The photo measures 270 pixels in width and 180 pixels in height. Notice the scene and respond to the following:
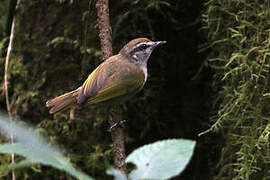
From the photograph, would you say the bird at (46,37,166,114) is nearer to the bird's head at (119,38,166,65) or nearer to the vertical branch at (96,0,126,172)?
the bird's head at (119,38,166,65)

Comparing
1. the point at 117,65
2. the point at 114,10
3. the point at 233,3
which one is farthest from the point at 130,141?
the point at 233,3

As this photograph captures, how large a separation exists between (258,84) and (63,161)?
66.3 inches

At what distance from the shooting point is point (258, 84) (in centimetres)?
196

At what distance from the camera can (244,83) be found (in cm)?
203

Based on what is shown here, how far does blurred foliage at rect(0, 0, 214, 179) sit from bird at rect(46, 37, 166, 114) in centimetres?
24

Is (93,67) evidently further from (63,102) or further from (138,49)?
(63,102)

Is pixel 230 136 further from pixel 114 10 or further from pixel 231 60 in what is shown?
pixel 114 10

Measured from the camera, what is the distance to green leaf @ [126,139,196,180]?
459 mm

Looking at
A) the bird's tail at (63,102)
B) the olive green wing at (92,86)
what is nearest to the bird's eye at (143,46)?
the olive green wing at (92,86)

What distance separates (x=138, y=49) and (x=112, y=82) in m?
0.31

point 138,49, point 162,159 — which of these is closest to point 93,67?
point 138,49

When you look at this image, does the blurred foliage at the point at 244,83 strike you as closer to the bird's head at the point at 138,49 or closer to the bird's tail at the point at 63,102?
the bird's head at the point at 138,49

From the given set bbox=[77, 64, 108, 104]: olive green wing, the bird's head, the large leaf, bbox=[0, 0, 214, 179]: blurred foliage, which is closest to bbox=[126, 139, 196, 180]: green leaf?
the large leaf

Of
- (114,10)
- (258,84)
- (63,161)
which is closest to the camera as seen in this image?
(63,161)
